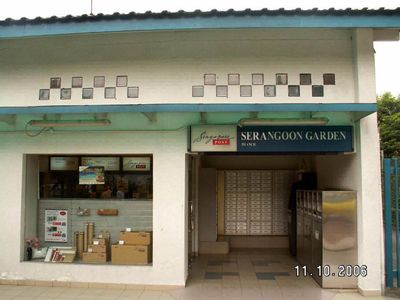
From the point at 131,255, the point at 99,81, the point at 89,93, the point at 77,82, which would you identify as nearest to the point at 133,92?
the point at 99,81

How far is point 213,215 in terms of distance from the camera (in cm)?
998

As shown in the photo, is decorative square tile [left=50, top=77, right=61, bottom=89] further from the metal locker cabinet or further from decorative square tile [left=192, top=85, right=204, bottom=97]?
the metal locker cabinet

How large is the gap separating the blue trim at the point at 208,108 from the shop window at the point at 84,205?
5.59 ft

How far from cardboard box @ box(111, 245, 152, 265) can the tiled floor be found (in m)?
0.47

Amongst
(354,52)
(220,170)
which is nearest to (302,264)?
(220,170)

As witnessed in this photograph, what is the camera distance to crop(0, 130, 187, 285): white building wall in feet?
21.9

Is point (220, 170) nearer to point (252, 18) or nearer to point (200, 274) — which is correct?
point (200, 274)

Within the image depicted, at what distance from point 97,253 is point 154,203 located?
59.9 inches

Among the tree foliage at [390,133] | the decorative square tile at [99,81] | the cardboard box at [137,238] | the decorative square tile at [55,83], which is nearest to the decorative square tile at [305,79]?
the decorative square tile at [99,81]

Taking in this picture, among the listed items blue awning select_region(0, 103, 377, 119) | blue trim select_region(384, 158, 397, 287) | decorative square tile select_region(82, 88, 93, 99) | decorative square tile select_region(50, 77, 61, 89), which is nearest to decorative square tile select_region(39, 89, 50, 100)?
decorative square tile select_region(50, 77, 61, 89)

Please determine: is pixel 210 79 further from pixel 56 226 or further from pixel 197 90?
pixel 56 226

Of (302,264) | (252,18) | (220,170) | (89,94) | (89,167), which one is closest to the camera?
(252,18)

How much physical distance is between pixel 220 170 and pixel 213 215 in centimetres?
141

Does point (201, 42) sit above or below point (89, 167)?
above
